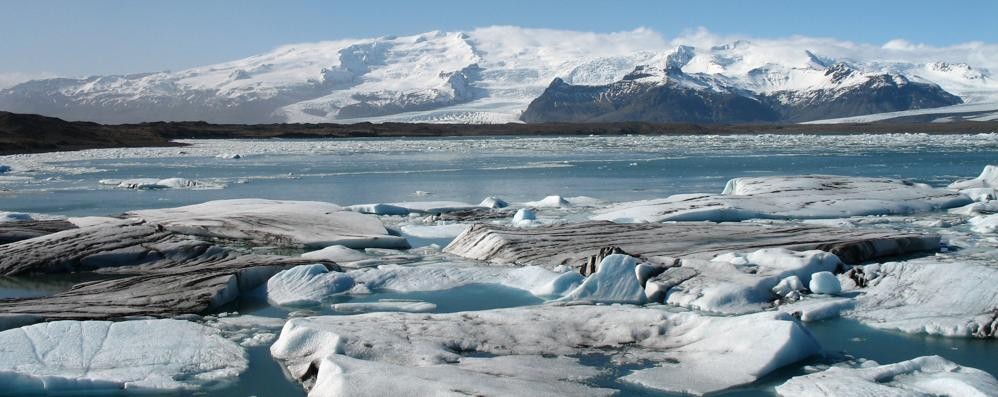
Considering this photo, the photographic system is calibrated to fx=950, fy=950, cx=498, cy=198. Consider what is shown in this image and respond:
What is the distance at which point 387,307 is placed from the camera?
6.46 m

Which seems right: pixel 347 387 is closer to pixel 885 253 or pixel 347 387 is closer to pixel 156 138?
pixel 885 253

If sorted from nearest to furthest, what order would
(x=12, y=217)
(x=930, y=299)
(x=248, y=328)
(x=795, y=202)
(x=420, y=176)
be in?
(x=248, y=328) → (x=930, y=299) → (x=12, y=217) → (x=795, y=202) → (x=420, y=176)

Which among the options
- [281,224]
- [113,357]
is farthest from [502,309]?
[281,224]

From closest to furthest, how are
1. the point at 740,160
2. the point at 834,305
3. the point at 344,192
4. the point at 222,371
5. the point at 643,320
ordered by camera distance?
1. the point at 222,371
2. the point at 643,320
3. the point at 834,305
4. the point at 344,192
5. the point at 740,160

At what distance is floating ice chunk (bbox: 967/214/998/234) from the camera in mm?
9552

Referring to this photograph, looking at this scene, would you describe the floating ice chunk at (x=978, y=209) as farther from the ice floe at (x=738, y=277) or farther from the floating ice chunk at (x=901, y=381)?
the floating ice chunk at (x=901, y=381)

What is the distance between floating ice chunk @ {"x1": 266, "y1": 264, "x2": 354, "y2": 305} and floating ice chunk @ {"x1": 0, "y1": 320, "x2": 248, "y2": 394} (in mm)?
1033

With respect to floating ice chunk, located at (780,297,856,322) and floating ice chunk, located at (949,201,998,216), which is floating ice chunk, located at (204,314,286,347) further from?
floating ice chunk, located at (949,201,998,216)

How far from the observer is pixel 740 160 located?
2758 cm

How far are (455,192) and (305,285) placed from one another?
32.3 feet

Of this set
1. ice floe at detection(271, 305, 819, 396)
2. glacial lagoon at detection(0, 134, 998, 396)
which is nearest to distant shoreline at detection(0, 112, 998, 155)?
glacial lagoon at detection(0, 134, 998, 396)

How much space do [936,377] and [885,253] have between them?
3.84 m

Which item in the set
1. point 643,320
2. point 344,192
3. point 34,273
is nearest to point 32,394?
point 643,320

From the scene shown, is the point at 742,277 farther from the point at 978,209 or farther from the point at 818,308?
the point at 978,209
